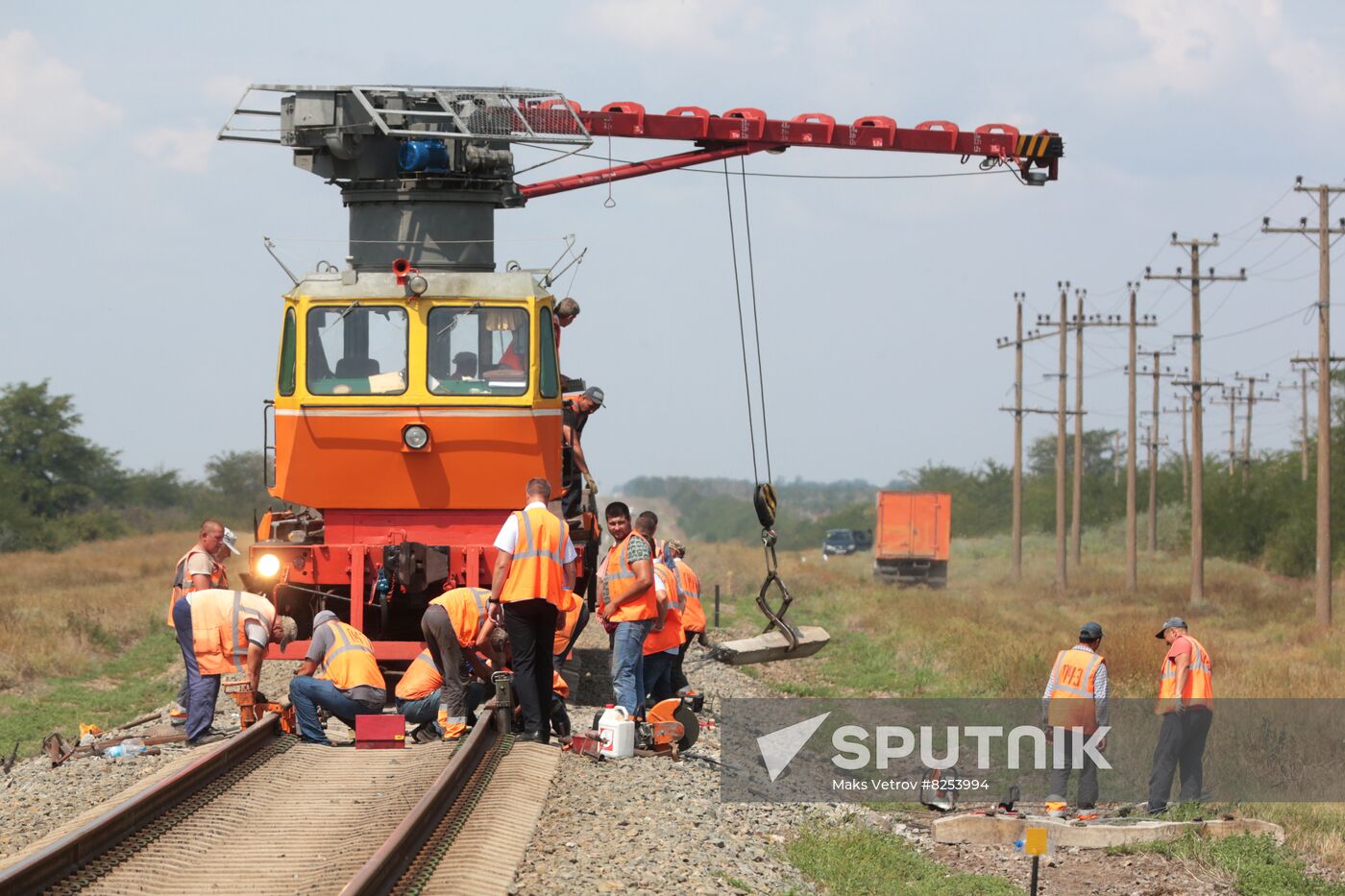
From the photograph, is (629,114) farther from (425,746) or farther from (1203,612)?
(1203,612)

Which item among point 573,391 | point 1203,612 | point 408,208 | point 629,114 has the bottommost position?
point 1203,612

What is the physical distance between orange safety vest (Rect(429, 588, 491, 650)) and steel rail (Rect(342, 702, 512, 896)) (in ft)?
2.02

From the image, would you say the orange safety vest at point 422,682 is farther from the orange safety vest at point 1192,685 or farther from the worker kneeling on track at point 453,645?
the orange safety vest at point 1192,685

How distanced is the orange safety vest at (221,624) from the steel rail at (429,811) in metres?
1.83

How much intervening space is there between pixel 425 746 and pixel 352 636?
0.98m

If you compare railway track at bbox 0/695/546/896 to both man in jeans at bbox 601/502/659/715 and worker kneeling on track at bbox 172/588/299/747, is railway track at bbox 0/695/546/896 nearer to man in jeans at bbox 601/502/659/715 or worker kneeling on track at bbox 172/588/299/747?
worker kneeling on track at bbox 172/588/299/747

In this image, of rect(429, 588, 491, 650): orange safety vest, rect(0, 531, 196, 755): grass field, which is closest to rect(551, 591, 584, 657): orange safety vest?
rect(429, 588, 491, 650): orange safety vest

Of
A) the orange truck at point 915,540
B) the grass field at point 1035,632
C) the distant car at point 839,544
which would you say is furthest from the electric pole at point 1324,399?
the distant car at point 839,544

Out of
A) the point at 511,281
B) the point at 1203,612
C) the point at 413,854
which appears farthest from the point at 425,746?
the point at 1203,612

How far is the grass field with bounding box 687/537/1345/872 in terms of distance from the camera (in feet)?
67.7

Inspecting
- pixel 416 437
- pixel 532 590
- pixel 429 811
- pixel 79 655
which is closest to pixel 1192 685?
pixel 532 590

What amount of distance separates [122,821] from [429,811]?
4.92 ft

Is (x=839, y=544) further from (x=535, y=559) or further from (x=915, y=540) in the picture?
(x=535, y=559)

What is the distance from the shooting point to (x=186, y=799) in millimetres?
9227
